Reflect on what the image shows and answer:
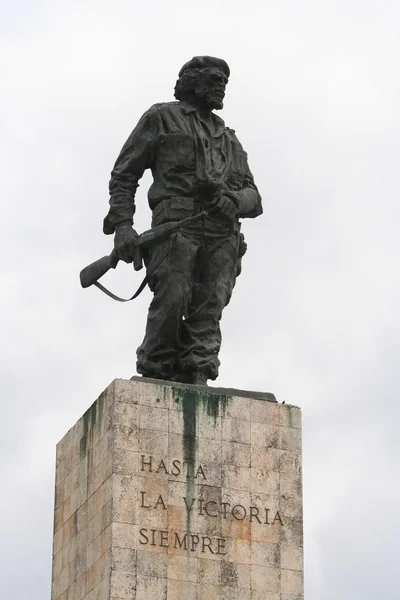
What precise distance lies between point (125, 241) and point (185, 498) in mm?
3681

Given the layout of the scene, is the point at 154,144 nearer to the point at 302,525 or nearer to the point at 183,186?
the point at 183,186

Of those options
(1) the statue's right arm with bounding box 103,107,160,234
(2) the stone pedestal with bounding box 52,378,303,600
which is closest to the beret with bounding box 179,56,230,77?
(1) the statue's right arm with bounding box 103,107,160,234

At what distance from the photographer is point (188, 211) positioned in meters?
23.2

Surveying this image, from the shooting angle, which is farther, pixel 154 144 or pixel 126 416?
pixel 154 144

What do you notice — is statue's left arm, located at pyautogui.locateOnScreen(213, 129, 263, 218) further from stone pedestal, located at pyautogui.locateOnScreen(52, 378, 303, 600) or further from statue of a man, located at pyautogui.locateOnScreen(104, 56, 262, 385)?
stone pedestal, located at pyautogui.locateOnScreen(52, 378, 303, 600)

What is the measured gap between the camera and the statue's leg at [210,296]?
2302 centimetres

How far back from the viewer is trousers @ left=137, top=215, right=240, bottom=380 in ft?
75.1

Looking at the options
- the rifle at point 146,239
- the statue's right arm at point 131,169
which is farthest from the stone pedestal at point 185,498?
the statue's right arm at point 131,169

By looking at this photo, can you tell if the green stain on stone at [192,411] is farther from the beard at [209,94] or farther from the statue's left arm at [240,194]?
the beard at [209,94]

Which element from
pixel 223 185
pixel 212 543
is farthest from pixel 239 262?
pixel 212 543

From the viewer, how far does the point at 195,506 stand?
71.6 feet

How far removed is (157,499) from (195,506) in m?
0.51

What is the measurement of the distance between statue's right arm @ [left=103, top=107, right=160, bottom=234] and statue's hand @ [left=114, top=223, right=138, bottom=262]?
0.08m

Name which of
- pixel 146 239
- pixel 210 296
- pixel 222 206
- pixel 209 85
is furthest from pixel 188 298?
pixel 209 85
